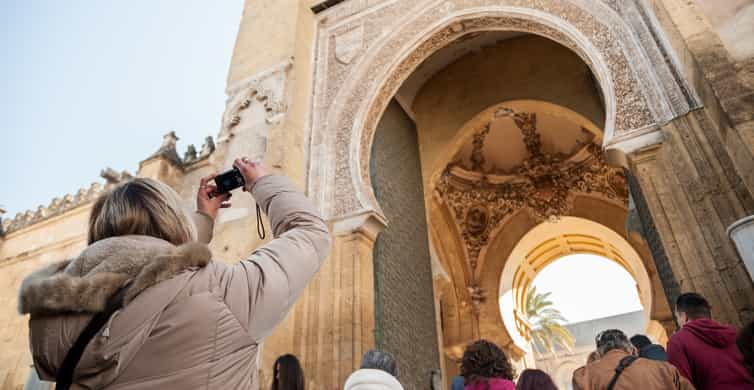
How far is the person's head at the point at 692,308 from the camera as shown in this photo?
2.19 meters

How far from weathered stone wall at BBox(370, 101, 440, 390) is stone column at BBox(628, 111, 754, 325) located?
2.38 meters

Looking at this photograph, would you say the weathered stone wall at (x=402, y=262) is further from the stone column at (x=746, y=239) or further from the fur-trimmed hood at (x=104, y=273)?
the fur-trimmed hood at (x=104, y=273)

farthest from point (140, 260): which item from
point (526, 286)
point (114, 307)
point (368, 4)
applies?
point (526, 286)

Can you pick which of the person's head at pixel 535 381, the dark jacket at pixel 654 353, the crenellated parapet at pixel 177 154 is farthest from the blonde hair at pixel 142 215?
the crenellated parapet at pixel 177 154

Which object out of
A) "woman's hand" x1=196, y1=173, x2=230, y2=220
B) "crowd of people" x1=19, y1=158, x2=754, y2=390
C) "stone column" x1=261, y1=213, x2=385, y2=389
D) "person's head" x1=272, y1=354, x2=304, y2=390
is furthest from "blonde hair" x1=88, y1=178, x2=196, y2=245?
"stone column" x1=261, y1=213, x2=385, y2=389

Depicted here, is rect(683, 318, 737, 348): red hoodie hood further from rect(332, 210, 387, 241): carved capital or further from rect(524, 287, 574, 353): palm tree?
rect(524, 287, 574, 353): palm tree

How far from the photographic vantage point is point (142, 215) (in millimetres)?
867

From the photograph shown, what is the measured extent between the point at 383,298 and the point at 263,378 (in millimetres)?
1437

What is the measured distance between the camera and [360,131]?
5035 millimetres

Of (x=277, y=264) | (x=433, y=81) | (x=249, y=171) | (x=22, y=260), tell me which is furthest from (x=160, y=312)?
(x=22, y=260)

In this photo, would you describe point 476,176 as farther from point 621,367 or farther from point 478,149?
point 621,367

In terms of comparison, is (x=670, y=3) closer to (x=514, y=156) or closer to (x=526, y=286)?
(x=514, y=156)

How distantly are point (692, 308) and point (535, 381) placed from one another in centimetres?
79

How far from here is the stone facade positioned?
3.07m
